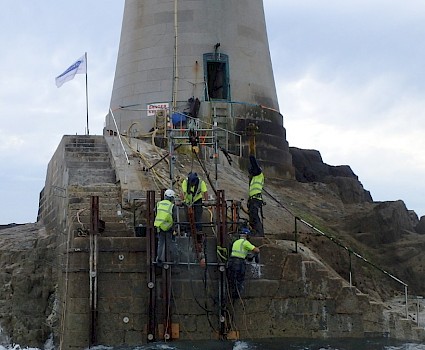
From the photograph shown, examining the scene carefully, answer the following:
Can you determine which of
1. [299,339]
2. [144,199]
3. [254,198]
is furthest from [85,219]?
[299,339]

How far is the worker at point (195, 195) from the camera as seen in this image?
1463cm

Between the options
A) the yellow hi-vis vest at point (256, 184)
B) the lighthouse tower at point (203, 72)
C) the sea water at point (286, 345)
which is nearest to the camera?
the sea water at point (286, 345)

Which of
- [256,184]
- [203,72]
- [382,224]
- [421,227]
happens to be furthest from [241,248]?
[421,227]

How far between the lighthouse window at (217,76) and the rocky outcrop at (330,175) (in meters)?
6.51

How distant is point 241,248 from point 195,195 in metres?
1.58

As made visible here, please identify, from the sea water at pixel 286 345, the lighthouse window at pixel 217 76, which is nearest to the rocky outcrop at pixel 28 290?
the sea water at pixel 286 345

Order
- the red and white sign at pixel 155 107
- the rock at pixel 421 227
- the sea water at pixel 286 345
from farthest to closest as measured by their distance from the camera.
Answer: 1. the rock at pixel 421 227
2. the red and white sign at pixel 155 107
3. the sea water at pixel 286 345

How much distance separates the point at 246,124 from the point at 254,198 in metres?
9.23

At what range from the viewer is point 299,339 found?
14.5 meters

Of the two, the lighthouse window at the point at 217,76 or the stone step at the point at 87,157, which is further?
the lighthouse window at the point at 217,76

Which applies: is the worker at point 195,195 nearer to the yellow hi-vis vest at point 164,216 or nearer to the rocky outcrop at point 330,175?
the yellow hi-vis vest at point 164,216

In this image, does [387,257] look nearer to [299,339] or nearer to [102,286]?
[299,339]

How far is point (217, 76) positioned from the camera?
84.8 ft

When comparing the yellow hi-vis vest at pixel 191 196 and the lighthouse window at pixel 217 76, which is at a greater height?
the lighthouse window at pixel 217 76
